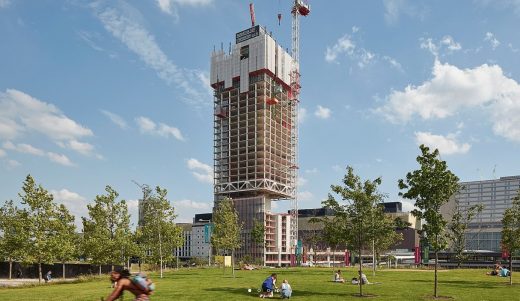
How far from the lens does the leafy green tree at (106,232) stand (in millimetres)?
57941

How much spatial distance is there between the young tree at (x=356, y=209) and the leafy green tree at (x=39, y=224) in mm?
29908

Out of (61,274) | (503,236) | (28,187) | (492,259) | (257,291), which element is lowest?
(492,259)

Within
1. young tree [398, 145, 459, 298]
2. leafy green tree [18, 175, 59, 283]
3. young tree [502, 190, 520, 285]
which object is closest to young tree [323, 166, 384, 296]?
young tree [398, 145, 459, 298]

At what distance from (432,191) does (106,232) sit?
138ft

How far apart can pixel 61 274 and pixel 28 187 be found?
1086 inches

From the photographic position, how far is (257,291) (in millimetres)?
37656

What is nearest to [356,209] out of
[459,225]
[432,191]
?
[432,191]

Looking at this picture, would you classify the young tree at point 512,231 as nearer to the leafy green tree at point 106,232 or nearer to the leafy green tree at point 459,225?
the leafy green tree at point 459,225

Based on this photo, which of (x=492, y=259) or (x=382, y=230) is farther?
(x=492, y=259)

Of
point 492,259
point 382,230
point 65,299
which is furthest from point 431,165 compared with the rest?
point 492,259

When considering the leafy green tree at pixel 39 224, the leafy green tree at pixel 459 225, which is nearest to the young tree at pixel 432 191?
the leafy green tree at pixel 459 225

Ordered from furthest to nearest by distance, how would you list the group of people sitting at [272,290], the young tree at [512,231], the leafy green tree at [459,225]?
the young tree at [512,231] < the leafy green tree at [459,225] < the group of people sitting at [272,290]

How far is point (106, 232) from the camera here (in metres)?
59.7

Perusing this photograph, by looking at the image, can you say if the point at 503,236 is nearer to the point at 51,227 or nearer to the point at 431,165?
the point at 431,165
